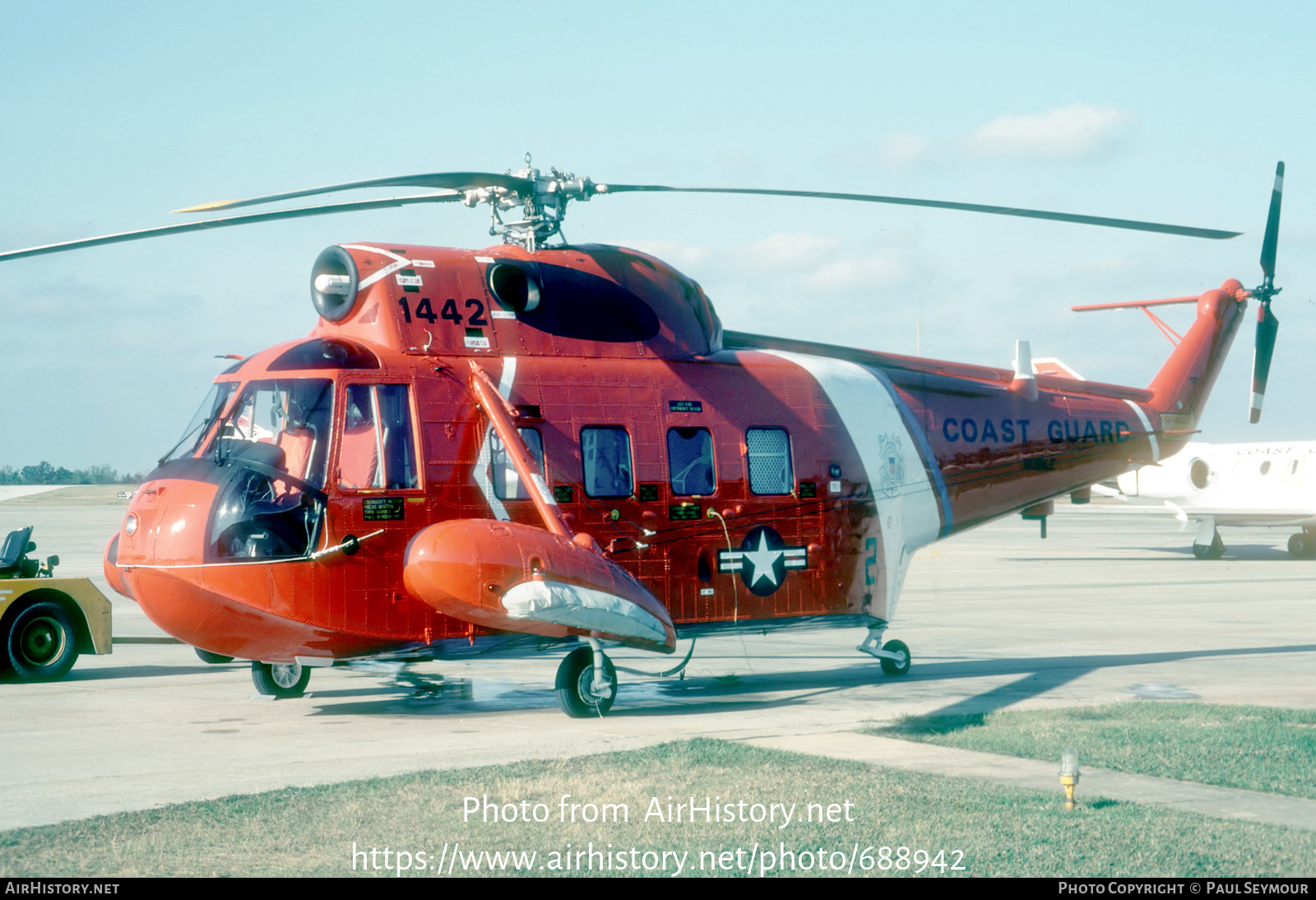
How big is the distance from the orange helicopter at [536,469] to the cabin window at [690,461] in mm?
26

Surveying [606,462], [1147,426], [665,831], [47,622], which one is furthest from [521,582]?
[1147,426]

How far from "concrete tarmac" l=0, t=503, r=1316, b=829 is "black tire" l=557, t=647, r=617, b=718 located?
0.17m

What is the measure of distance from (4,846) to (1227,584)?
27.7 m

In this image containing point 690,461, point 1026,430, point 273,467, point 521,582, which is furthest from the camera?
point 1026,430

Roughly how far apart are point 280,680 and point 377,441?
354 centimetres

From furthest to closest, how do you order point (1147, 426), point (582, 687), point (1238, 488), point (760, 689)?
point (1238, 488)
point (1147, 426)
point (760, 689)
point (582, 687)

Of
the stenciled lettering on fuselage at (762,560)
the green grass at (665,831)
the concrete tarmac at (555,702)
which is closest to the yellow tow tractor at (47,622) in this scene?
the concrete tarmac at (555,702)

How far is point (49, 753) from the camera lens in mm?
10680

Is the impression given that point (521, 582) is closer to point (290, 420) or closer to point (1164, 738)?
point (290, 420)

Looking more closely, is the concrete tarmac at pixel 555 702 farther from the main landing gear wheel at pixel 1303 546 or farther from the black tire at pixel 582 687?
the main landing gear wheel at pixel 1303 546

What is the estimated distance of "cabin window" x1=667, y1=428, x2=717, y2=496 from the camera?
13430 mm

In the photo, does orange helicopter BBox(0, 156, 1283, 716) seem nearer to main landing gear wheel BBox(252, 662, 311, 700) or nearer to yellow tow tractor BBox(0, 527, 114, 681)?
main landing gear wheel BBox(252, 662, 311, 700)

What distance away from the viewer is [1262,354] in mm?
19797
